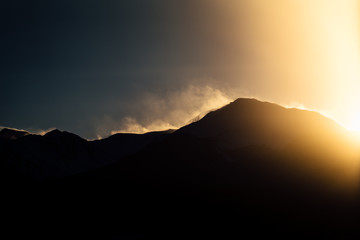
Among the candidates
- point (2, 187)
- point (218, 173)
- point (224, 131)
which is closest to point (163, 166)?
point (218, 173)

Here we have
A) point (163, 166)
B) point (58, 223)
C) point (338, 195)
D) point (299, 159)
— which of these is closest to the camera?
point (58, 223)

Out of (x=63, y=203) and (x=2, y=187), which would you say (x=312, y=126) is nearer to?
(x=63, y=203)

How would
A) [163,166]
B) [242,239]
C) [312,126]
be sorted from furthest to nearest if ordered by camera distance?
[312,126] → [163,166] → [242,239]

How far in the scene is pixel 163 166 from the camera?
141500 mm

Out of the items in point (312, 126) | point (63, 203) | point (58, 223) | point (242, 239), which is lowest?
point (242, 239)

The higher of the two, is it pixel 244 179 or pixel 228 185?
pixel 244 179

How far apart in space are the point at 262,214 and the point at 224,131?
209 feet

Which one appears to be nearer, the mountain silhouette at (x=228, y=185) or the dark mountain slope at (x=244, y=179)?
the mountain silhouette at (x=228, y=185)

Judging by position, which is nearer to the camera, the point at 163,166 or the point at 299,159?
the point at 299,159

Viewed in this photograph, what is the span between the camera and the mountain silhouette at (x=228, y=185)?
321 feet

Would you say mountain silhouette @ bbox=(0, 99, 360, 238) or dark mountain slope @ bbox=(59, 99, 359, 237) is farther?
dark mountain slope @ bbox=(59, 99, 359, 237)

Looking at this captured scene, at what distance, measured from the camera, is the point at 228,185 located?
124250 mm

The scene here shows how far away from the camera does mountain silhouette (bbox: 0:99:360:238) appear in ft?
321

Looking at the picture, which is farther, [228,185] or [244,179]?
[244,179]
